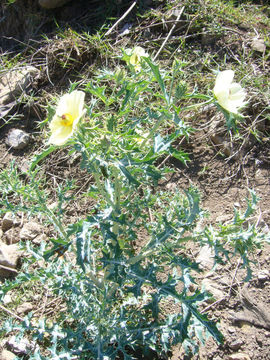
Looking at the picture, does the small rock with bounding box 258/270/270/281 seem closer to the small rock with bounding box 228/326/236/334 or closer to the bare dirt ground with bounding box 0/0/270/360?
the bare dirt ground with bounding box 0/0/270/360

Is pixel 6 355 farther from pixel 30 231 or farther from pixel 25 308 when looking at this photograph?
pixel 30 231

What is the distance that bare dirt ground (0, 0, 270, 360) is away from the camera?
1.98m

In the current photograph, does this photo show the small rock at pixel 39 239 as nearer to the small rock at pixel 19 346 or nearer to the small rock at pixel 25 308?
the small rock at pixel 25 308

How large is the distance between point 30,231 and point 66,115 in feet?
4.53

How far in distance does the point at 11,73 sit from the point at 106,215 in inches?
96.3

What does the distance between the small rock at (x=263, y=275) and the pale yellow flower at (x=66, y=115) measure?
149 cm

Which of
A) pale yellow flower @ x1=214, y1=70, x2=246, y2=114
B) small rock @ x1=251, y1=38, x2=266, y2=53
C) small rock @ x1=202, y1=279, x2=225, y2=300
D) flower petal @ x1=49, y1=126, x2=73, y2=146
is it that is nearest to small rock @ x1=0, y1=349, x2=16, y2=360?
small rock @ x1=202, y1=279, x2=225, y2=300

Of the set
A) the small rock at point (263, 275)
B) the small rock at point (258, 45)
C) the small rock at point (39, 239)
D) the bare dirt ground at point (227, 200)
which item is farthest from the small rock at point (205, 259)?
the small rock at point (258, 45)

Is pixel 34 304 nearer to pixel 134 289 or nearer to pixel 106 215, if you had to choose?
pixel 134 289

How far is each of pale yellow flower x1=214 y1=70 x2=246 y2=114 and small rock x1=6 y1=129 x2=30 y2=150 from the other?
2.00m

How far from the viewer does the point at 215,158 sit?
2787 mm

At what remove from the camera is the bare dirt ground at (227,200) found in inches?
78.0

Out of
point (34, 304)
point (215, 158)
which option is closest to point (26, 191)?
point (34, 304)

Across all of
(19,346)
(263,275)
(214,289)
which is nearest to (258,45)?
(263,275)
